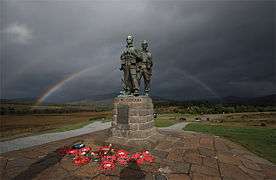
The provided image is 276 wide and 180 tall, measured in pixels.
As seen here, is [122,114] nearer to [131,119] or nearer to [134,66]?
[131,119]

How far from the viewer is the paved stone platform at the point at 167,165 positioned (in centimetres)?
575

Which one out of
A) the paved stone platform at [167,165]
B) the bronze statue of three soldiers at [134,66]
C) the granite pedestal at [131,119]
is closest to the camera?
the paved stone platform at [167,165]

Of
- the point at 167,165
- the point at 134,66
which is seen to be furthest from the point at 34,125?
the point at 167,165

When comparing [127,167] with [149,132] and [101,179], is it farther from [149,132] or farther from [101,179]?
[149,132]

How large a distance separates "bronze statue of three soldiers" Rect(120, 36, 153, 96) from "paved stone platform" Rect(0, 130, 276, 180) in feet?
8.58

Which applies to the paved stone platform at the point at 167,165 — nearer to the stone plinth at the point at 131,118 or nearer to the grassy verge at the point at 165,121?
the stone plinth at the point at 131,118

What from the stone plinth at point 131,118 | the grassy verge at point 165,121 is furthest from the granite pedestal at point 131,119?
the grassy verge at point 165,121

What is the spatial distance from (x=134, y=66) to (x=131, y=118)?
251cm

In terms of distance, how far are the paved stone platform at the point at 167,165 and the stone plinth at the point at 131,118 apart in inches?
21.5

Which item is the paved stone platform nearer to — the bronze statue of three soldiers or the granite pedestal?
the granite pedestal

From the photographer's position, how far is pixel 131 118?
8.82m

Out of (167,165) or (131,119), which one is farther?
Result: (131,119)

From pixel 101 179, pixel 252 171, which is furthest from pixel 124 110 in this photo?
pixel 252 171

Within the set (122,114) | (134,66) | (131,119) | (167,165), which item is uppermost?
(134,66)
